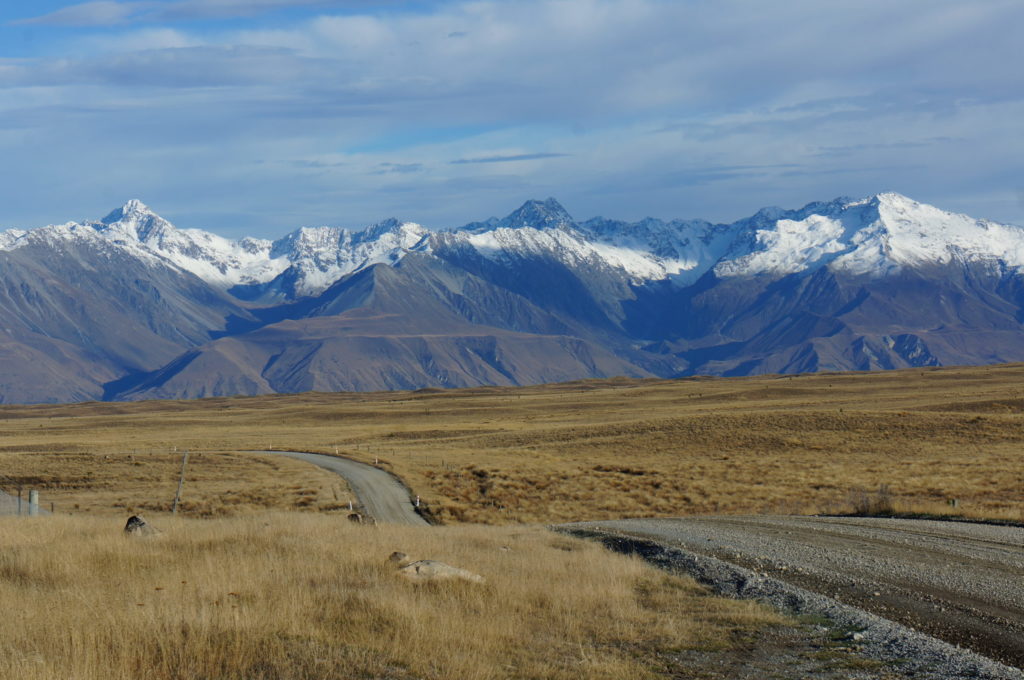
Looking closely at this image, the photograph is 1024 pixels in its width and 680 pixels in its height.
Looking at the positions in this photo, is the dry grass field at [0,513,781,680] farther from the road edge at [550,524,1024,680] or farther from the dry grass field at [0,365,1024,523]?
the dry grass field at [0,365,1024,523]

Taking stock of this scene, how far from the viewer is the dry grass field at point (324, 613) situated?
10211 mm

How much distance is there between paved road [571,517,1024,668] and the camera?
1312 cm

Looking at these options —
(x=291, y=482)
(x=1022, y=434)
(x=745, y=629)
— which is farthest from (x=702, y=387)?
(x=745, y=629)

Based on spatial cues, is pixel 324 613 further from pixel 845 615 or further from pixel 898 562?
pixel 898 562

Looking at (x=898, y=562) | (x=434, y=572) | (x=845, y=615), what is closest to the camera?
(x=845, y=615)

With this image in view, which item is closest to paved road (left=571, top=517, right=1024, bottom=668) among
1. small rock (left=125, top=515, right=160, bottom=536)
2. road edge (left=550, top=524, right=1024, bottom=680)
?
road edge (left=550, top=524, right=1024, bottom=680)

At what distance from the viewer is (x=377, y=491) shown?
43656 mm

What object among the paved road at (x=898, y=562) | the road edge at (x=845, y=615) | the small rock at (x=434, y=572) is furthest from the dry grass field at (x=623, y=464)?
the small rock at (x=434, y=572)

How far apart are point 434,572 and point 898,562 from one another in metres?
8.57

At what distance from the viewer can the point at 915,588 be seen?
15516 millimetres

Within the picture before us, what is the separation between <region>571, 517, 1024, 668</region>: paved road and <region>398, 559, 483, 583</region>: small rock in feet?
17.2

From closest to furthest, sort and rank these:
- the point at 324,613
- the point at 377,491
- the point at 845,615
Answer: the point at 324,613 → the point at 845,615 → the point at 377,491

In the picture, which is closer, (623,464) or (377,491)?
(377,491)

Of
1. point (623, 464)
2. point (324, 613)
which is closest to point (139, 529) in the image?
point (324, 613)
